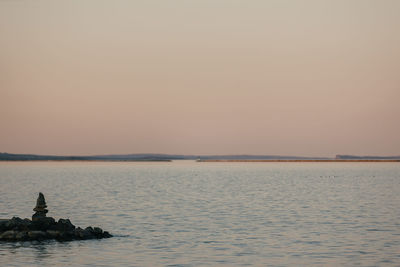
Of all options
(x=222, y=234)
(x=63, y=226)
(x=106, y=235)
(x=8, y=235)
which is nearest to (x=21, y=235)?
(x=8, y=235)

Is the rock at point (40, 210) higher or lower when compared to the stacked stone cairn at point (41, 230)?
higher

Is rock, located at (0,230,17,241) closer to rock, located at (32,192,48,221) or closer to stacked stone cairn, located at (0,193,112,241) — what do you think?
stacked stone cairn, located at (0,193,112,241)

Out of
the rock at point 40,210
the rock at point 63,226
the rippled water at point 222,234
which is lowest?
the rippled water at point 222,234

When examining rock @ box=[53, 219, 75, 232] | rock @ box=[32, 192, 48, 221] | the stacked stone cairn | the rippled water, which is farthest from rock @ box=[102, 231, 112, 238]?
rock @ box=[32, 192, 48, 221]

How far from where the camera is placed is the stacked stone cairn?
43.4 metres

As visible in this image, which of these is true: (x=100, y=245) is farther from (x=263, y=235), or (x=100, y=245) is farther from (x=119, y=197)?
(x=119, y=197)

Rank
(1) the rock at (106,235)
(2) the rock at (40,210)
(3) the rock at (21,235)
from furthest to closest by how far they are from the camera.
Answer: (1) the rock at (106,235) < (2) the rock at (40,210) < (3) the rock at (21,235)

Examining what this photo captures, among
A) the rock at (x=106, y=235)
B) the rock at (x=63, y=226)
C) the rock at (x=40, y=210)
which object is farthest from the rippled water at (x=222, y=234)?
the rock at (x=40, y=210)

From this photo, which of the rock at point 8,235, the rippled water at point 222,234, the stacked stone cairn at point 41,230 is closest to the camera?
the rippled water at point 222,234

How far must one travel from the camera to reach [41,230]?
4453 cm

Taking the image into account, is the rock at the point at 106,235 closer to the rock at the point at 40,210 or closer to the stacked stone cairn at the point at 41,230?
the stacked stone cairn at the point at 41,230

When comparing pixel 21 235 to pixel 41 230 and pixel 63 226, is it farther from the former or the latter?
pixel 63 226

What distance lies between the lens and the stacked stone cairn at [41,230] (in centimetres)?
4341

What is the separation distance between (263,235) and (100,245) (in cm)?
1212
